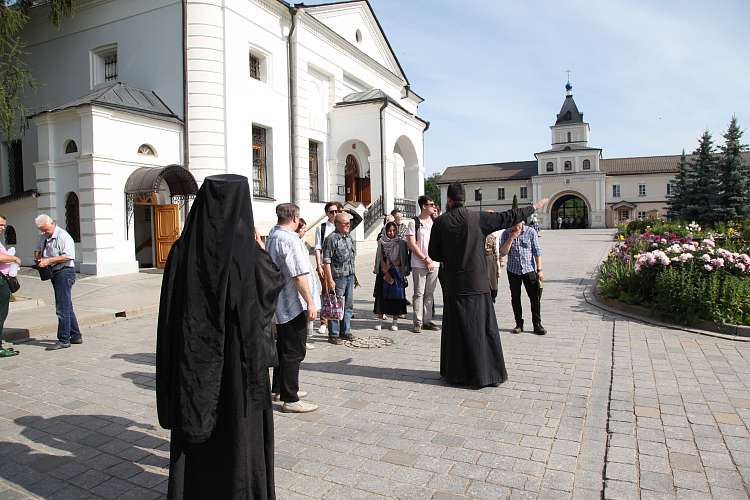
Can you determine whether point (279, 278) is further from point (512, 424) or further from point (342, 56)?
point (342, 56)

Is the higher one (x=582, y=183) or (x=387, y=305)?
(x=582, y=183)

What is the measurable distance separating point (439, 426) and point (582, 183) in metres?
71.2

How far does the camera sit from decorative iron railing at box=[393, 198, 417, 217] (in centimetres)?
2621

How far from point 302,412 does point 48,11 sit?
22234 millimetres

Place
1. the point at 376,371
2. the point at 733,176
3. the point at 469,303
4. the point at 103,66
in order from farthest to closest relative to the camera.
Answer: the point at 733,176 → the point at 103,66 → the point at 376,371 → the point at 469,303

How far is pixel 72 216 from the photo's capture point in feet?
52.7

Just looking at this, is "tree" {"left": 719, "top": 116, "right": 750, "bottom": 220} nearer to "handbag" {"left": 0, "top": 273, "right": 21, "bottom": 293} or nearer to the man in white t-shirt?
the man in white t-shirt

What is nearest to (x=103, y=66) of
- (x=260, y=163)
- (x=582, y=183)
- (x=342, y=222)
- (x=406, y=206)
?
(x=260, y=163)

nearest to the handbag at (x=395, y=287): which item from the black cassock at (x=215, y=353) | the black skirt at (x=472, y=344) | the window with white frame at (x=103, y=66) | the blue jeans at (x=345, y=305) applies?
the blue jeans at (x=345, y=305)

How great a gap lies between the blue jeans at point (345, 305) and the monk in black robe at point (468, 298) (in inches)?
91.4

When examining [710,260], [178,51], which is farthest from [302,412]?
[178,51]

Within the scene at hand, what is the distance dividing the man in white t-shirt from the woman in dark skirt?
26cm

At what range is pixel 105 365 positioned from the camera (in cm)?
651

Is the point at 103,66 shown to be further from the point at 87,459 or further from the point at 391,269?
the point at 87,459
